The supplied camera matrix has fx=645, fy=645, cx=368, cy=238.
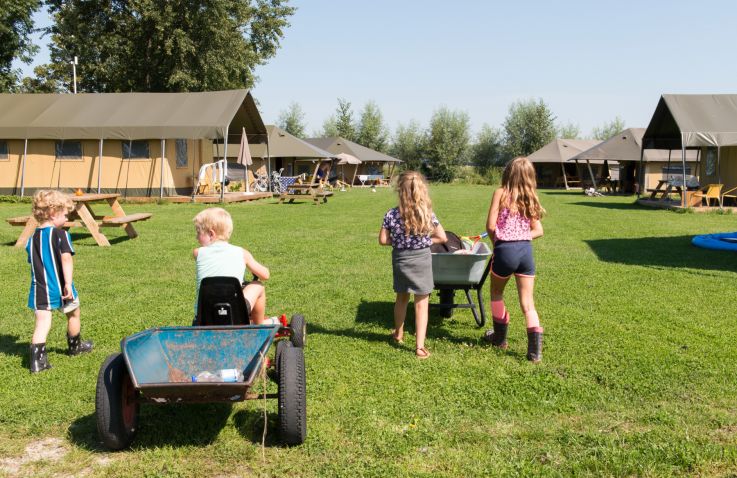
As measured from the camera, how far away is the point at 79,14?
37.5 metres

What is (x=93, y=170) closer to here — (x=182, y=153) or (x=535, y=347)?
(x=182, y=153)

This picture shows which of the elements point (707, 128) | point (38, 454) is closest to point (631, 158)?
point (707, 128)

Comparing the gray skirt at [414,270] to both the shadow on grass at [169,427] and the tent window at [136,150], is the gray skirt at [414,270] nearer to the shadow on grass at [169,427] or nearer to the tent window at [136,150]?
the shadow on grass at [169,427]

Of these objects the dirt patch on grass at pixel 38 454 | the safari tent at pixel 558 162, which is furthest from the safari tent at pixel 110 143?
the safari tent at pixel 558 162

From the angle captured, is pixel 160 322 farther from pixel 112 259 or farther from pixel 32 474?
pixel 112 259

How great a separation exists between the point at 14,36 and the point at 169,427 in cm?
3945

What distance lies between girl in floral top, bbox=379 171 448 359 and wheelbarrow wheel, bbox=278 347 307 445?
173 centimetres

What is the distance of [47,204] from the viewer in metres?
5.01

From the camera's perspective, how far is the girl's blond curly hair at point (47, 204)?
4.99 m

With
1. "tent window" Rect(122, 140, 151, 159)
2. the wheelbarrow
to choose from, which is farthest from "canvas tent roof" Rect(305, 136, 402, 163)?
the wheelbarrow

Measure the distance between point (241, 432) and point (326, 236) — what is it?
382 inches

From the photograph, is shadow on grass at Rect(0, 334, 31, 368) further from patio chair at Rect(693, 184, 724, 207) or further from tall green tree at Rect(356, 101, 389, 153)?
tall green tree at Rect(356, 101, 389, 153)

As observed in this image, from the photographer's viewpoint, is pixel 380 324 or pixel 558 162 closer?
pixel 380 324

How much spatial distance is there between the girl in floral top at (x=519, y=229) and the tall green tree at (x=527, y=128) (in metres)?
60.0
